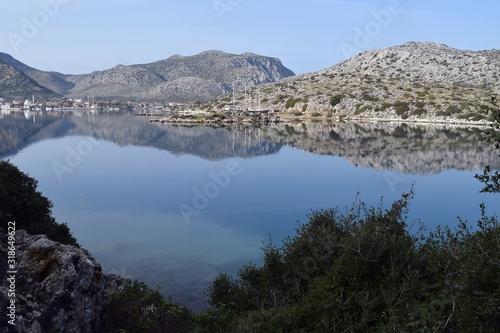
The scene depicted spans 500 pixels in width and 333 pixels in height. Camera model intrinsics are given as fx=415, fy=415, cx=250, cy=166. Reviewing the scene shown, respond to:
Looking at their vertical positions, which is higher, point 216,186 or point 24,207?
point 24,207

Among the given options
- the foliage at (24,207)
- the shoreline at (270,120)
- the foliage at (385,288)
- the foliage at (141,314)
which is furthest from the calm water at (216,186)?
the shoreline at (270,120)

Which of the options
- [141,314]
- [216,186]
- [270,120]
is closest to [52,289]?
[141,314]

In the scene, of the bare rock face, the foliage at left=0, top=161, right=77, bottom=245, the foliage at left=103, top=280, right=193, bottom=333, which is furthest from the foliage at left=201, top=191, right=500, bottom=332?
the foliage at left=0, top=161, right=77, bottom=245

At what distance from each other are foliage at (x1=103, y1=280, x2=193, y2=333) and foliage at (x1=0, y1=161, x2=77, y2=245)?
6488 mm

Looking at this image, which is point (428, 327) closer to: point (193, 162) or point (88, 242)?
point (88, 242)

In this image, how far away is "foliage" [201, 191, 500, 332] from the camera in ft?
33.1

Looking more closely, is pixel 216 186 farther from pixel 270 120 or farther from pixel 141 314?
pixel 270 120

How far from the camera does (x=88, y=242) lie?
31688 mm

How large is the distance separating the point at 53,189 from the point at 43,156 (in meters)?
35.5

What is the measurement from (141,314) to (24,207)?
10144 mm

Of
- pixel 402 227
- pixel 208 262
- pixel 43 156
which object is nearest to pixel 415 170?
pixel 208 262

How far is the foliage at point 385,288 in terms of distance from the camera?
33.1 ft

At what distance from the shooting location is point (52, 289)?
523 inches

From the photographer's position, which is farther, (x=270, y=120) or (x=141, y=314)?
(x=270, y=120)
